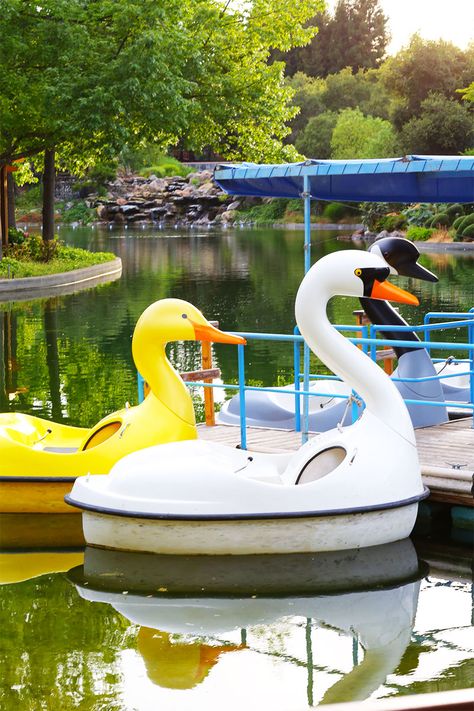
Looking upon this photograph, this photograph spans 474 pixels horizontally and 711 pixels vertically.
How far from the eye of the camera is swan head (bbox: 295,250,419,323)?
27.0ft

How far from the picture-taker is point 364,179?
1112 cm

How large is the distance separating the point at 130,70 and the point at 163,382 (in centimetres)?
2143

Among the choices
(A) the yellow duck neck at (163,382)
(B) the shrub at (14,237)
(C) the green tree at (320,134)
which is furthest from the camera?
(C) the green tree at (320,134)

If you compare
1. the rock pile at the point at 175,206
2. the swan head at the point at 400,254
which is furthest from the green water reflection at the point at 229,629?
the rock pile at the point at 175,206

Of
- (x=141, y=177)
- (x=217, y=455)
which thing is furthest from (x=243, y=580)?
(x=141, y=177)

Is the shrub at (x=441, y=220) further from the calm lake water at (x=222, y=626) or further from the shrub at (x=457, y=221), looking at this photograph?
the calm lake water at (x=222, y=626)

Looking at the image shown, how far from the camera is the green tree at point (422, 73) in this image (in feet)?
215

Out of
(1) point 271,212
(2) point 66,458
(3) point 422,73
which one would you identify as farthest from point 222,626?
(1) point 271,212

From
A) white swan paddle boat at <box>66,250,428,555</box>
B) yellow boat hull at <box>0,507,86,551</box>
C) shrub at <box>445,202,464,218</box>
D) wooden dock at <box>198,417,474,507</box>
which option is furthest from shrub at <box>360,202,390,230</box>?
white swan paddle boat at <box>66,250,428,555</box>

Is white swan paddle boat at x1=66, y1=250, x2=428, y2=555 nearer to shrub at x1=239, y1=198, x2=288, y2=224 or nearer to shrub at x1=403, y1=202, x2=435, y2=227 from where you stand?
shrub at x1=403, y1=202, x2=435, y2=227

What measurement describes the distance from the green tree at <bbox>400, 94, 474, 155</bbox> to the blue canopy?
48967mm

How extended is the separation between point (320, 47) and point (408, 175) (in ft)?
316

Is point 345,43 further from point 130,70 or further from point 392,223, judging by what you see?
point 130,70

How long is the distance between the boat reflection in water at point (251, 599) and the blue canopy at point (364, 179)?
12.5 feet
